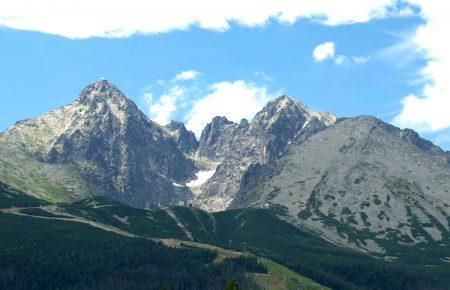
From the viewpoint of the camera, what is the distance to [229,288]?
541 ft

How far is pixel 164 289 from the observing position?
188 meters

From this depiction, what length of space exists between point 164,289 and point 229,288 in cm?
3089

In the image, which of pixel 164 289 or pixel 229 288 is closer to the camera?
pixel 229 288
